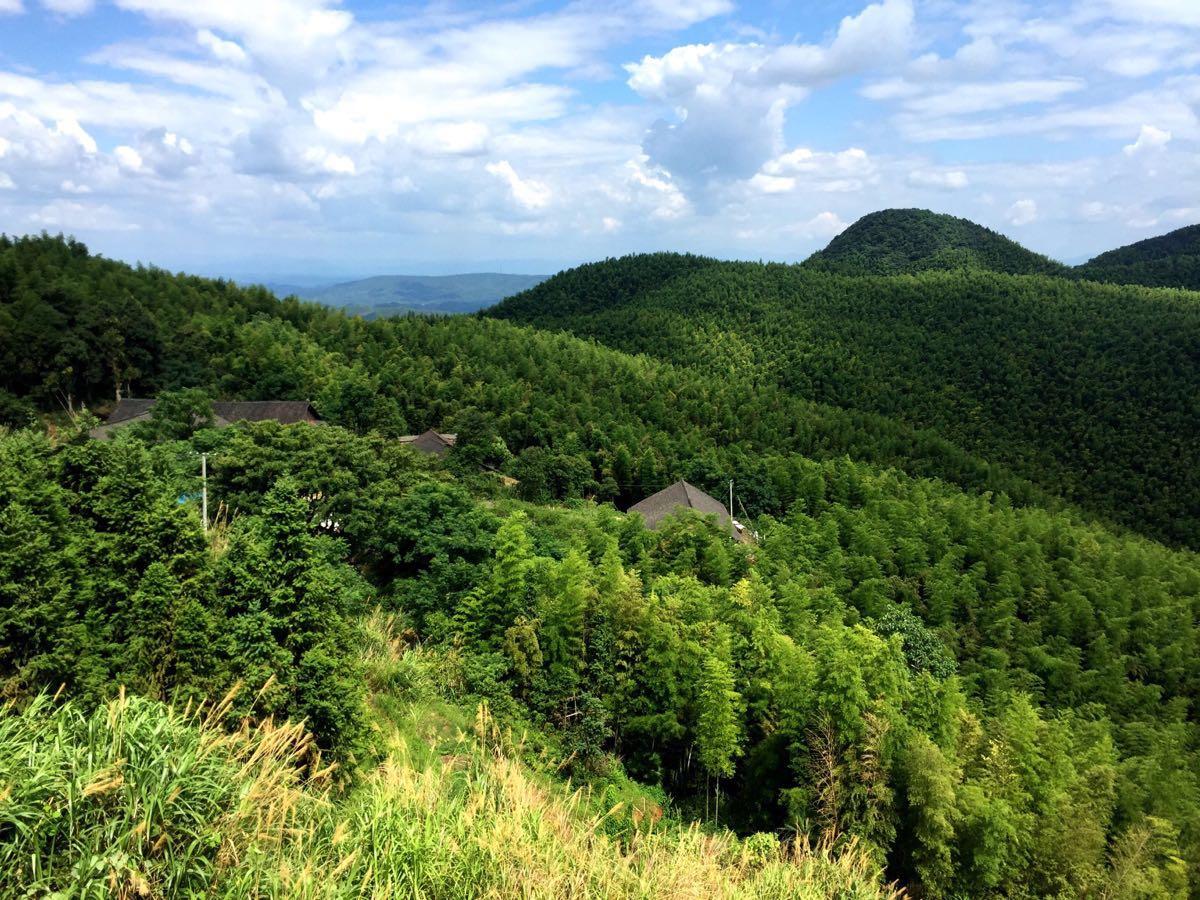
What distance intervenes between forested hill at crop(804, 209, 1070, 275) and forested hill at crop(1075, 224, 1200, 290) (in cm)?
726

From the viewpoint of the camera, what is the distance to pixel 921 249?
147 m

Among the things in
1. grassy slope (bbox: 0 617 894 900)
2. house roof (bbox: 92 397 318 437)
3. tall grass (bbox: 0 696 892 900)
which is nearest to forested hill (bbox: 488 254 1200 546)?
house roof (bbox: 92 397 318 437)

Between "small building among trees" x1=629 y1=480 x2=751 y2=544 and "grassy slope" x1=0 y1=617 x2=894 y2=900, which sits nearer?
"grassy slope" x1=0 y1=617 x2=894 y2=900

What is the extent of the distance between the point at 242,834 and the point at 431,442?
37.0m

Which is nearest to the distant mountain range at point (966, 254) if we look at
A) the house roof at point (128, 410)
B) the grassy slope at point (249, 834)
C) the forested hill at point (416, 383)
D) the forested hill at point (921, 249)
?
the forested hill at point (921, 249)

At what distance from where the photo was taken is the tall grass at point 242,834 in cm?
401

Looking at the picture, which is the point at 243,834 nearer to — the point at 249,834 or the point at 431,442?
the point at 249,834

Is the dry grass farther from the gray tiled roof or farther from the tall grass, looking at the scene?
the gray tiled roof

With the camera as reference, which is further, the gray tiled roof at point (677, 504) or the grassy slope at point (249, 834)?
the gray tiled roof at point (677, 504)

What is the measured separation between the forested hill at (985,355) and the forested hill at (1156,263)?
37.8 meters

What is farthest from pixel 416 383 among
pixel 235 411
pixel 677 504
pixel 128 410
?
pixel 677 504

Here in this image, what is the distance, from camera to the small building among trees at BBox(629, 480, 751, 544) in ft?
111

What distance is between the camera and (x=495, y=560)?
58.0 feet

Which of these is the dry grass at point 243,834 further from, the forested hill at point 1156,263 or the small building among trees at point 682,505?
the forested hill at point 1156,263
